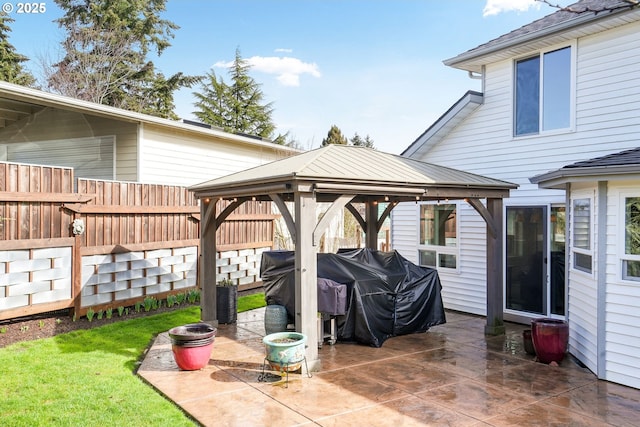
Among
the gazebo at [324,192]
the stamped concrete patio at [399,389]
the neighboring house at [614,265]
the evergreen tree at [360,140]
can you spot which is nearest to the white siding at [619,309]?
the neighboring house at [614,265]

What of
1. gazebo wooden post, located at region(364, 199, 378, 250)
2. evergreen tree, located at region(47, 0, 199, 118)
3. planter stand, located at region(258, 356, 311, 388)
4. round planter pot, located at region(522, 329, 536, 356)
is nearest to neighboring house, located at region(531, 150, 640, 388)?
round planter pot, located at region(522, 329, 536, 356)

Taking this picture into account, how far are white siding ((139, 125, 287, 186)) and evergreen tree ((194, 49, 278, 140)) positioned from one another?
1303cm

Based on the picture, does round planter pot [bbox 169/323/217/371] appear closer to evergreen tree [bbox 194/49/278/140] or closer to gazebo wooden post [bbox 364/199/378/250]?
gazebo wooden post [bbox 364/199/378/250]

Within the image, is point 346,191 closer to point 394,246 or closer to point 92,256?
point 92,256

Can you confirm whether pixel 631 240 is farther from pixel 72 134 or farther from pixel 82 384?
pixel 72 134

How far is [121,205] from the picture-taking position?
8117 mm

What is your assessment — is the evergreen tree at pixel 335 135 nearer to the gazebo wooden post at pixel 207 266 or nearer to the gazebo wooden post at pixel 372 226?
the gazebo wooden post at pixel 372 226

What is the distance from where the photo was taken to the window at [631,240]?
5.31 meters

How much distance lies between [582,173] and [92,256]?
7.20 m

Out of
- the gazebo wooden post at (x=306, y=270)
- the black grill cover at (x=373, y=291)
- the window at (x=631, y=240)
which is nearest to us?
the window at (x=631, y=240)

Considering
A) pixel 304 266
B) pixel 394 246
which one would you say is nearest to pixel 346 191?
pixel 304 266

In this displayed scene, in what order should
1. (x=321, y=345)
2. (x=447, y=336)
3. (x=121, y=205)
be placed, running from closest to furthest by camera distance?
(x=321, y=345) → (x=447, y=336) → (x=121, y=205)

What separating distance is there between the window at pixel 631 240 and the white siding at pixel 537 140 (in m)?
0.59

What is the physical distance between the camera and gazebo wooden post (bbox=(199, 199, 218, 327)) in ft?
25.7
